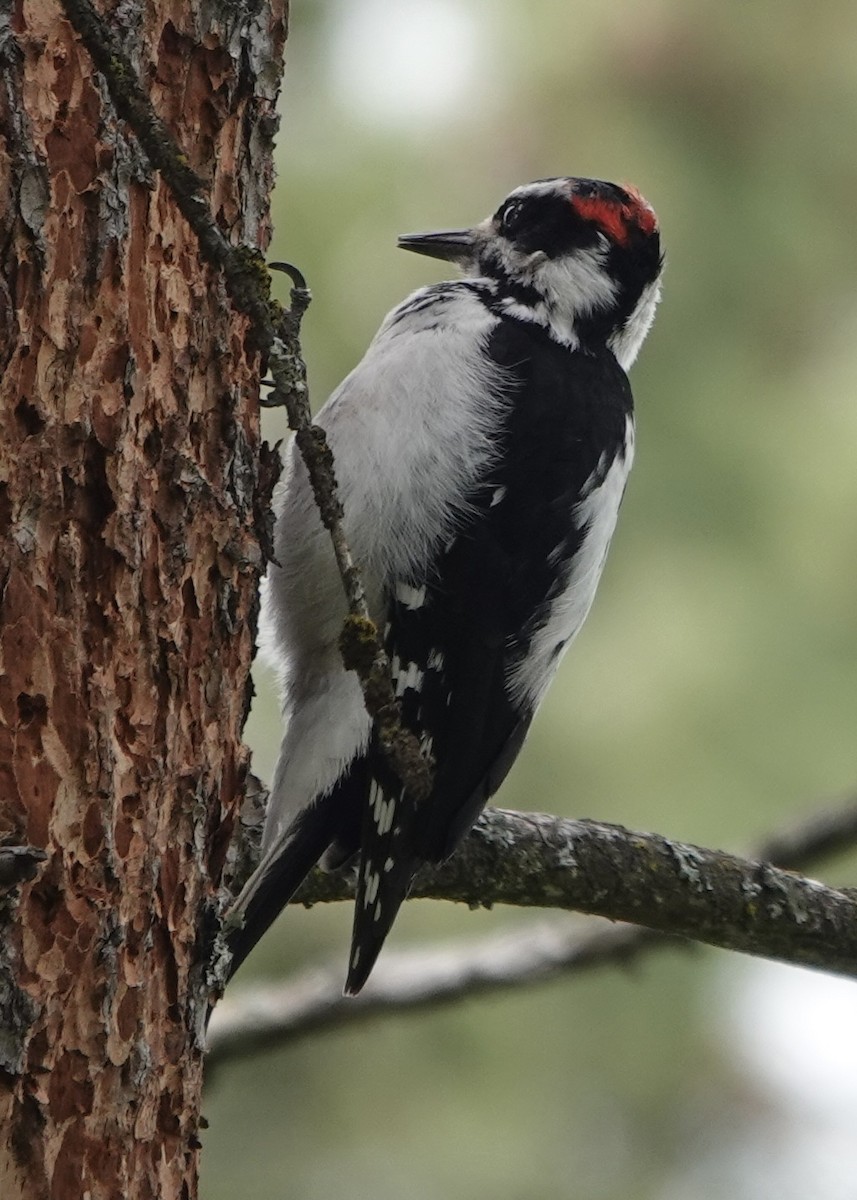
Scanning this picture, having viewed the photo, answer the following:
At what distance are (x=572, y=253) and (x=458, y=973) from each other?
1362mm

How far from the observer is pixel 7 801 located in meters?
1.42

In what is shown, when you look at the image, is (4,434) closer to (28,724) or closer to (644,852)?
(28,724)

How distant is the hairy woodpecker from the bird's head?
239mm

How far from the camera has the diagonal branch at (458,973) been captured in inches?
99.6

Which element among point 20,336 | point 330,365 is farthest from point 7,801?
point 330,365

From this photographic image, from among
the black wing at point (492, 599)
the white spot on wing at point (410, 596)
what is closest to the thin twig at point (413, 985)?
the black wing at point (492, 599)

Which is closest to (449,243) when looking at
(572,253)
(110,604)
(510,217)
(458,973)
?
(510,217)

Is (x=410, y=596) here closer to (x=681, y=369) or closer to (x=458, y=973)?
(x=458, y=973)

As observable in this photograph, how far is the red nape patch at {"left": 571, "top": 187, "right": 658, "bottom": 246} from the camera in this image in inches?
119

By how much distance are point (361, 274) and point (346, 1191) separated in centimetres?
258

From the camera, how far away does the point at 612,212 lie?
3.04 m

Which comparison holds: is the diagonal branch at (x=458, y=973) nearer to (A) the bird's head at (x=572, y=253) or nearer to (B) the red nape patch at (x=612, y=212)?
(A) the bird's head at (x=572, y=253)

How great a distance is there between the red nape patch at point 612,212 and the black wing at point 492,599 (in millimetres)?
498

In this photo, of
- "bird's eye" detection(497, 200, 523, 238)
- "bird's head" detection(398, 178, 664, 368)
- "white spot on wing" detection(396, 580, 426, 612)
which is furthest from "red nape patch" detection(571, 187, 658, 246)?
"white spot on wing" detection(396, 580, 426, 612)
